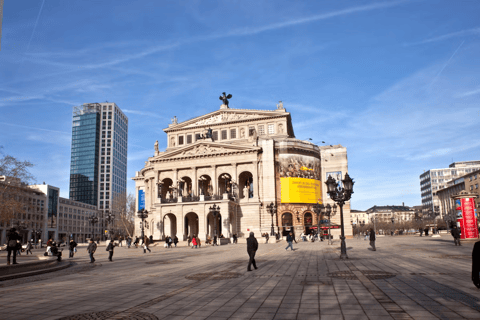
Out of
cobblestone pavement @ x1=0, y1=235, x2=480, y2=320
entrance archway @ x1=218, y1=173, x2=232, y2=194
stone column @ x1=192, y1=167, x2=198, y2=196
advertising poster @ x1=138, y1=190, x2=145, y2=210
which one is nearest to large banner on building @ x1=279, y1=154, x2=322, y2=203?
entrance archway @ x1=218, y1=173, x2=232, y2=194

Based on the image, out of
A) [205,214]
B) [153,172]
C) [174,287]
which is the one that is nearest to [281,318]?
[174,287]

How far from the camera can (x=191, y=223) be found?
6762 cm

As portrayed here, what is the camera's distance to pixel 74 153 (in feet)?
512

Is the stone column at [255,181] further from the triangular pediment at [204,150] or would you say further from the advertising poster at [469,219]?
the advertising poster at [469,219]

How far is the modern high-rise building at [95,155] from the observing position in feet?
498

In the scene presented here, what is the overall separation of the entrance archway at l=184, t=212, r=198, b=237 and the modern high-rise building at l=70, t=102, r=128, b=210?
299 ft

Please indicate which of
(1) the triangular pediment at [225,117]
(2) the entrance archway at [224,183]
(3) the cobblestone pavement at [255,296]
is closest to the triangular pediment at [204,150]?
(2) the entrance archway at [224,183]

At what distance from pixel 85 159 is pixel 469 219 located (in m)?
147

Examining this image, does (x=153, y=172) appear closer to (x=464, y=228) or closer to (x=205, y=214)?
(x=205, y=214)

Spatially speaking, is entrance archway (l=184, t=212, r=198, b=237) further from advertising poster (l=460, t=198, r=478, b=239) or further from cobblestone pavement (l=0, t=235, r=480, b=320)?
cobblestone pavement (l=0, t=235, r=480, b=320)

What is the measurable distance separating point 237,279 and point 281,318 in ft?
20.3

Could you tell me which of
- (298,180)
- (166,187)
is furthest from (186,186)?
(298,180)

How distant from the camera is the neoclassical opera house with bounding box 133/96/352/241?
61.2m

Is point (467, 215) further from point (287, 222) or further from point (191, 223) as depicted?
point (191, 223)
